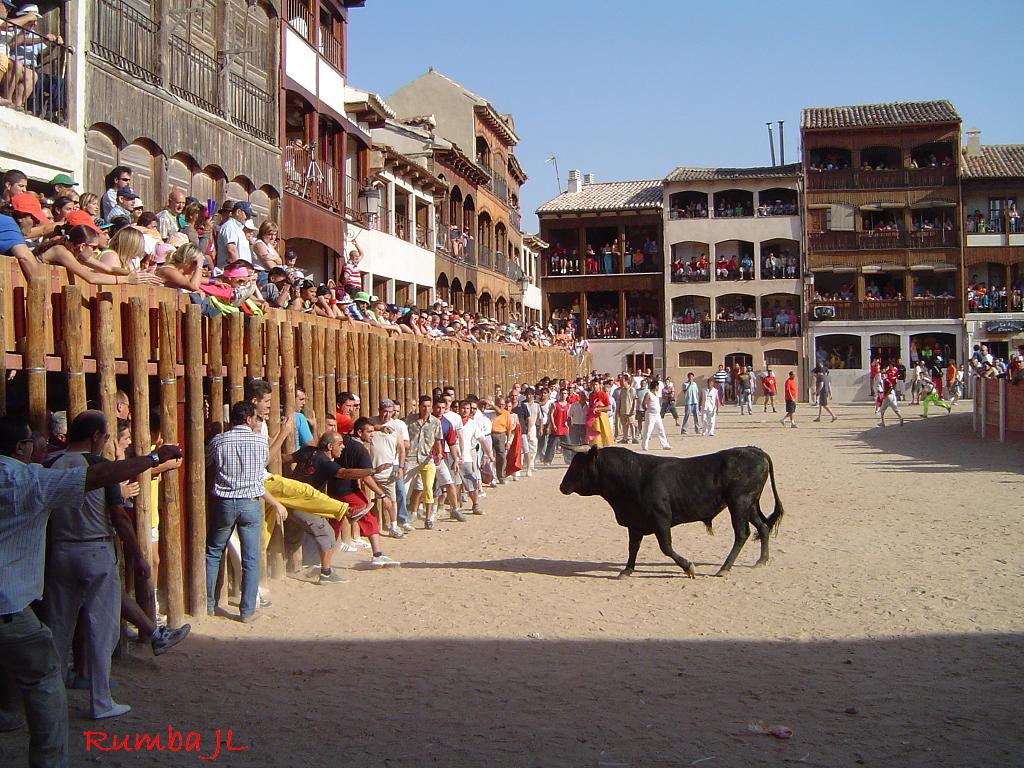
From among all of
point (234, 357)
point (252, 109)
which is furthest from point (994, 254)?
point (234, 357)

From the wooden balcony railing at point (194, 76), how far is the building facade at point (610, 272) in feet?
131

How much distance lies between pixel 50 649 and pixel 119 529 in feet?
5.50

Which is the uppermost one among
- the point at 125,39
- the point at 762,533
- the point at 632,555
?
the point at 125,39

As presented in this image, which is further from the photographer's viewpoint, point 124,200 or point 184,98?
point 184,98

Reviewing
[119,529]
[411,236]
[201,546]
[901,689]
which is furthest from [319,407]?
[411,236]

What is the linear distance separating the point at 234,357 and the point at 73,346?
2.43m

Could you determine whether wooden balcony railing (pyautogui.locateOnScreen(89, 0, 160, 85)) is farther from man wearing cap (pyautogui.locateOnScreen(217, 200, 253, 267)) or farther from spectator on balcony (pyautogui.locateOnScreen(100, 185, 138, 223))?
spectator on balcony (pyautogui.locateOnScreen(100, 185, 138, 223))

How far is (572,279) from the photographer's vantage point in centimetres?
6131

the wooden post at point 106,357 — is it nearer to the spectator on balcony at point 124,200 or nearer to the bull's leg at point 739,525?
the spectator on balcony at point 124,200

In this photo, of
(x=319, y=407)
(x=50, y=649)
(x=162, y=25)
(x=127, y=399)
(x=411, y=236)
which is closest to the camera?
(x=50, y=649)

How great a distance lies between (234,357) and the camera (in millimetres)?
9562

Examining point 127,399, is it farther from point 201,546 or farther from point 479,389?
point 479,389

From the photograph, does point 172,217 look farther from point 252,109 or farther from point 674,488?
point 252,109

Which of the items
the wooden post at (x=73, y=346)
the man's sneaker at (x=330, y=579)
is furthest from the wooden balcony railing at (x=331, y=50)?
the wooden post at (x=73, y=346)
